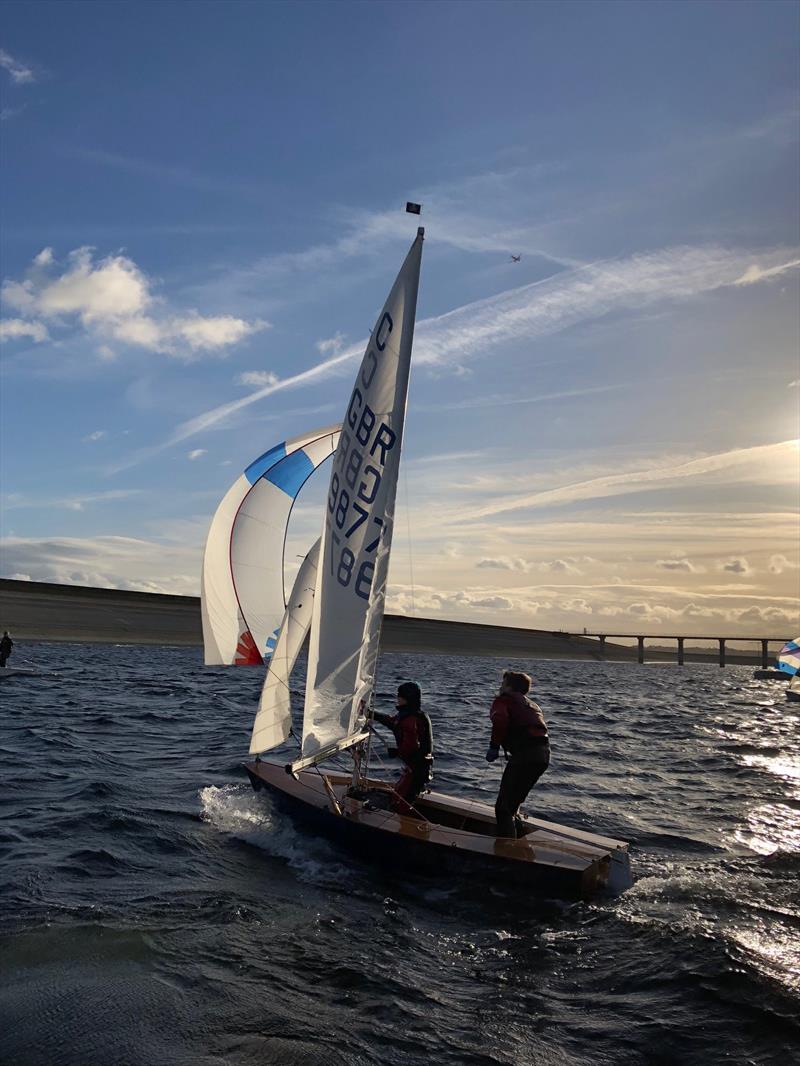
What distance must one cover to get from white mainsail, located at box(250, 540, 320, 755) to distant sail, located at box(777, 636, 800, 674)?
41093 mm

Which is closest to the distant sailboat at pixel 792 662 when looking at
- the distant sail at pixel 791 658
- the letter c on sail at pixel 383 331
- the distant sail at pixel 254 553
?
the distant sail at pixel 791 658

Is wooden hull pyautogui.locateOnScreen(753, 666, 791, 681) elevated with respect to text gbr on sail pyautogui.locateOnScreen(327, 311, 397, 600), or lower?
lower

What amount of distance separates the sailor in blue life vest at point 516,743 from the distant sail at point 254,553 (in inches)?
189

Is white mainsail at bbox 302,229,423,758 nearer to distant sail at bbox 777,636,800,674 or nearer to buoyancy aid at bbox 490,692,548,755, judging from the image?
buoyancy aid at bbox 490,692,548,755

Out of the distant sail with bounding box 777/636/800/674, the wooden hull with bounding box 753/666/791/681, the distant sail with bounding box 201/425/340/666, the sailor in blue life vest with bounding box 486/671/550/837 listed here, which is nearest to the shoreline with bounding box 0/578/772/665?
the wooden hull with bounding box 753/666/791/681

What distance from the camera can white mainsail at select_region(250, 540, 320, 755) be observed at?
10750 millimetres

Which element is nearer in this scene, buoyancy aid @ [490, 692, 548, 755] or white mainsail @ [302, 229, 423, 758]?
buoyancy aid @ [490, 692, 548, 755]

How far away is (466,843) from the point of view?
8320mm

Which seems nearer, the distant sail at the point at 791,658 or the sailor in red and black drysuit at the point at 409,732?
the sailor in red and black drysuit at the point at 409,732

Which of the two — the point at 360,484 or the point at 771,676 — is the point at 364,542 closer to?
the point at 360,484

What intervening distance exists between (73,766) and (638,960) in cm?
1042

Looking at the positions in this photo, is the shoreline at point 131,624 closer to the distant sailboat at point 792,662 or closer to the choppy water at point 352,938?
the distant sailboat at point 792,662

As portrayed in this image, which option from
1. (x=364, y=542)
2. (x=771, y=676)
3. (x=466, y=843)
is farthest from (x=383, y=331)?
(x=771, y=676)

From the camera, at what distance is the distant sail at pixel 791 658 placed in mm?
44375
